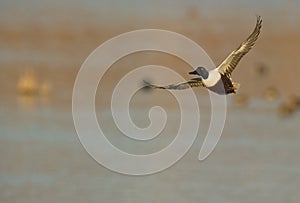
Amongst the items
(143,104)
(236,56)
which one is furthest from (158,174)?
(236,56)

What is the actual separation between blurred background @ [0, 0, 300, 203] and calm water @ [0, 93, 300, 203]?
1 cm

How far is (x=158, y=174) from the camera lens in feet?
28.5

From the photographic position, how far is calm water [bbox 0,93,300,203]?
8164 millimetres

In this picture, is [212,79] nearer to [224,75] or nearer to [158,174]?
[224,75]

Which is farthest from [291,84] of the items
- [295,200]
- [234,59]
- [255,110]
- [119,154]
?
[234,59]

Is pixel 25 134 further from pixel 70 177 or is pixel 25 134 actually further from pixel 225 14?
pixel 225 14

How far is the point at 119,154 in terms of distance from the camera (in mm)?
9180

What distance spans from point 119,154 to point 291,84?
120 inches

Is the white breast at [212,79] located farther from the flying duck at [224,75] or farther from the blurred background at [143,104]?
the blurred background at [143,104]

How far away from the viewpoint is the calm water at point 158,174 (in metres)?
8.16

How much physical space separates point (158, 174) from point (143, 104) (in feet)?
6.82

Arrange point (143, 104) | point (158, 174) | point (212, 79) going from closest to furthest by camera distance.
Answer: point (212, 79), point (158, 174), point (143, 104)

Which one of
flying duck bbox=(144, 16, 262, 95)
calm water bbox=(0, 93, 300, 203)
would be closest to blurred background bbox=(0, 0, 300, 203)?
calm water bbox=(0, 93, 300, 203)

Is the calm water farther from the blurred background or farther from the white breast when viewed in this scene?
the white breast
